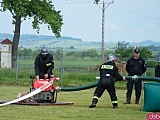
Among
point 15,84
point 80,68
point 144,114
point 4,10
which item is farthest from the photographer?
point 4,10

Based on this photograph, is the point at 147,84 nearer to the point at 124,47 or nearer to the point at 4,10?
the point at 4,10

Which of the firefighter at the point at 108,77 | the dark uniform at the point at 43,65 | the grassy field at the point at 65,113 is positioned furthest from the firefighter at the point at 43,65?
the firefighter at the point at 108,77

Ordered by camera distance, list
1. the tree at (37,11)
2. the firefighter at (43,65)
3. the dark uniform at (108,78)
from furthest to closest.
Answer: the tree at (37,11), the firefighter at (43,65), the dark uniform at (108,78)

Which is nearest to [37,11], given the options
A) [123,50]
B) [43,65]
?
[123,50]

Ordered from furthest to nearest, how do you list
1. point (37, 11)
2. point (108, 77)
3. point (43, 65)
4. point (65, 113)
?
1. point (37, 11)
2. point (43, 65)
3. point (108, 77)
4. point (65, 113)

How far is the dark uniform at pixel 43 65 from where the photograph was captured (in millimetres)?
16328

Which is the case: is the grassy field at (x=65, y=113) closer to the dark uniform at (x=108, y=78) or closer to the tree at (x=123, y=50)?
the dark uniform at (x=108, y=78)

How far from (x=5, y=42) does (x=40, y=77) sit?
35697mm

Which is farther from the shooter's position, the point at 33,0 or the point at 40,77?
the point at 33,0

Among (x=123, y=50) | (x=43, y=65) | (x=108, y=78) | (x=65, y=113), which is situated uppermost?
(x=123, y=50)

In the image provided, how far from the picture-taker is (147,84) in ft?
49.4

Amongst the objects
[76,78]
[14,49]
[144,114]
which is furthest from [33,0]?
[144,114]

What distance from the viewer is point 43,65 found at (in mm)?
16359

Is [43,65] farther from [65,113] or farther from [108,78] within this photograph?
[65,113]
